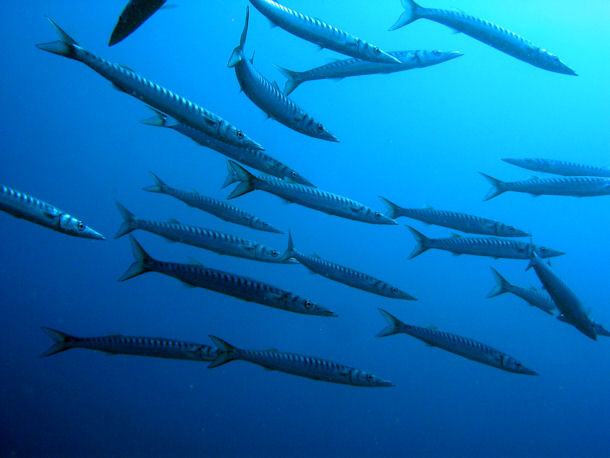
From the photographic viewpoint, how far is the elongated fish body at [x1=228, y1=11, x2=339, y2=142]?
292cm

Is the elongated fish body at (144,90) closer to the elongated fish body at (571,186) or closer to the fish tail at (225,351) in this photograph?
the fish tail at (225,351)

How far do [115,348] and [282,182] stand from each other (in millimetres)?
2574

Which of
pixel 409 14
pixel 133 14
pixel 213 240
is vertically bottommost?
pixel 213 240

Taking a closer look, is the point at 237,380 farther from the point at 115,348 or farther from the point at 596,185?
the point at 596,185

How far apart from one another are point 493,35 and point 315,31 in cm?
215

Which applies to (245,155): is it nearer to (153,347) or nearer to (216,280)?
(216,280)

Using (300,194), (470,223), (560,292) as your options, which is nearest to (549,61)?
(470,223)

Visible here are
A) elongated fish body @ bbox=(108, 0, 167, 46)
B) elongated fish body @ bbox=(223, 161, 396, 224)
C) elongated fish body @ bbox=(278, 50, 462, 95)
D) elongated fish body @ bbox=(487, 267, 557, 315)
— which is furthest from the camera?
elongated fish body @ bbox=(487, 267, 557, 315)

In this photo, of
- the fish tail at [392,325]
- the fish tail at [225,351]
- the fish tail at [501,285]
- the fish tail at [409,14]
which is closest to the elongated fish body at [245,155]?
the fish tail at [225,351]

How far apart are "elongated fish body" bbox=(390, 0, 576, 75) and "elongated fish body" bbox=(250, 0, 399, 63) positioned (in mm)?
988

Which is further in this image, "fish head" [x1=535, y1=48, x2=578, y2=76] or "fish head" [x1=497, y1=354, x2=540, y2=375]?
"fish head" [x1=497, y1=354, x2=540, y2=375]

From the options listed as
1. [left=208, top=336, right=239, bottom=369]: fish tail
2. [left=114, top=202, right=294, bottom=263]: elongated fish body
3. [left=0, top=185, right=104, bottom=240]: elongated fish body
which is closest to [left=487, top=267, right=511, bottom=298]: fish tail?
[left=114, top=202, right=294, bottom=263]: elongated fish body

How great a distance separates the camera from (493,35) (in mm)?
4535

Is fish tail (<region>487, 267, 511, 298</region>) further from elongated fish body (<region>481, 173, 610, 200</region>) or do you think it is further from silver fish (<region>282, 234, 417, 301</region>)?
silver fish (<region>282, 234, 417, 301</region>)
